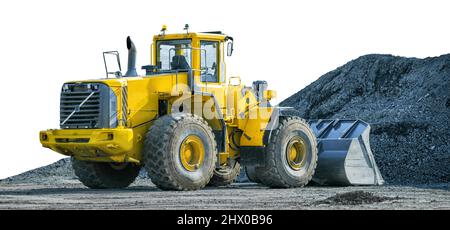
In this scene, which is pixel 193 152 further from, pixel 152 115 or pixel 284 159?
pixel 284 159

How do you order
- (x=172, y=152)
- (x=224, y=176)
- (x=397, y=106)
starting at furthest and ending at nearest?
(x=397, y=106), (x=224, y=176), (x=172, y=152)

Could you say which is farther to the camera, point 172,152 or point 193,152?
point 193,152

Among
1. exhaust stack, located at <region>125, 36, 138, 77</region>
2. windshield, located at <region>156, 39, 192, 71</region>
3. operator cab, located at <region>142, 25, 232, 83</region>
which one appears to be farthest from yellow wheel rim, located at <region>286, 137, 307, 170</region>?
exhaust stack, located at <region>125, 36, 138, 77</region>

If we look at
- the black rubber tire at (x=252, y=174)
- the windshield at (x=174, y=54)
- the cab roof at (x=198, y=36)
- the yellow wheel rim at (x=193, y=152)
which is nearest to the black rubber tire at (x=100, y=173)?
the yellow wheel rim at (x=193, y=152)

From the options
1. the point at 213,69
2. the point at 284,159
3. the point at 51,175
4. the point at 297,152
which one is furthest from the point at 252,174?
the point at 51,175

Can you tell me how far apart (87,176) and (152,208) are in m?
5.02

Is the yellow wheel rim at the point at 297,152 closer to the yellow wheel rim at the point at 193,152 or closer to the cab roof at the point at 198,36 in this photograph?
the yellow wheel rim at the point at 193,152

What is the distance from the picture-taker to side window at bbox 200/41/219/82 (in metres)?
18.7

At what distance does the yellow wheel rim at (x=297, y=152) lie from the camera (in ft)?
63.7

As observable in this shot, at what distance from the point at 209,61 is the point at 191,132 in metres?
1.86

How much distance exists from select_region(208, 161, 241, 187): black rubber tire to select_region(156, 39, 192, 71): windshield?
241 centimetres

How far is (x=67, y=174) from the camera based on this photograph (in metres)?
25.1

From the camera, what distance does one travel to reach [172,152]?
17203 millimetres
